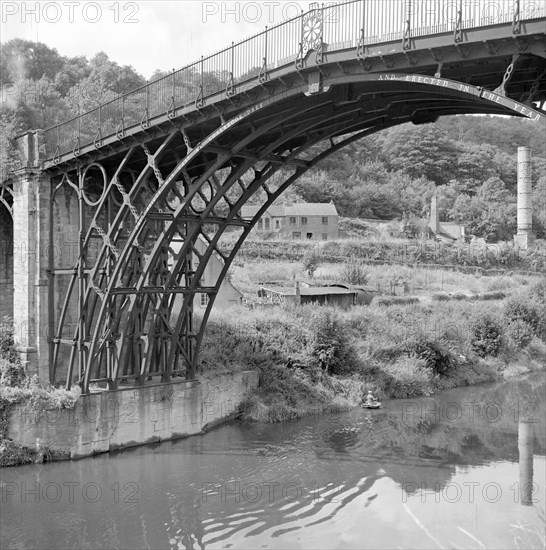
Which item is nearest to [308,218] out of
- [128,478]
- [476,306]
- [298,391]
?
[476,306]

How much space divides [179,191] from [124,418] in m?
6.16

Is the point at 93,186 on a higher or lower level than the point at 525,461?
higher

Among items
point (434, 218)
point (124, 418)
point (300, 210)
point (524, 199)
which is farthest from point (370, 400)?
point (524, 199)

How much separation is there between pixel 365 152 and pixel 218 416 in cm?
6762

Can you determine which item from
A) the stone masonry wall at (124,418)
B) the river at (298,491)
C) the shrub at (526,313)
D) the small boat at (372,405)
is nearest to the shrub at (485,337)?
the shrub at (526,313)

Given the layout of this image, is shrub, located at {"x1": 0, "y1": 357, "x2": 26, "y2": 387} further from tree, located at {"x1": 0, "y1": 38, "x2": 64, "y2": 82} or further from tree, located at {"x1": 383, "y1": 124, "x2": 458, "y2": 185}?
tree, located at {"x1": 383, "y1": 124, "x2": 458, "y2": 185}

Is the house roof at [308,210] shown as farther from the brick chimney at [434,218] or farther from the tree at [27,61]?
the tree at [27,61]

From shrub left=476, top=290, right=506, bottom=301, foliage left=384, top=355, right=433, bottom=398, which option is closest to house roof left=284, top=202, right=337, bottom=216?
shrub left=476, top=290, right=506, bottom=301

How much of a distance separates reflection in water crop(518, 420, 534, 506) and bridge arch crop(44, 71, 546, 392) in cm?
847

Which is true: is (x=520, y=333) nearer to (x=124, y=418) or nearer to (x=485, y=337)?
(x=485, y=337)

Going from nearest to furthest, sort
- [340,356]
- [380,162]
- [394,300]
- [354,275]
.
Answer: [340,356] < [394,300] < [354,275] < [380,162]

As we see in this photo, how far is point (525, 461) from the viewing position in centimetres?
1872

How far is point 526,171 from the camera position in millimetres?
62781

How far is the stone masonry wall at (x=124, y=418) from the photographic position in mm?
17594
